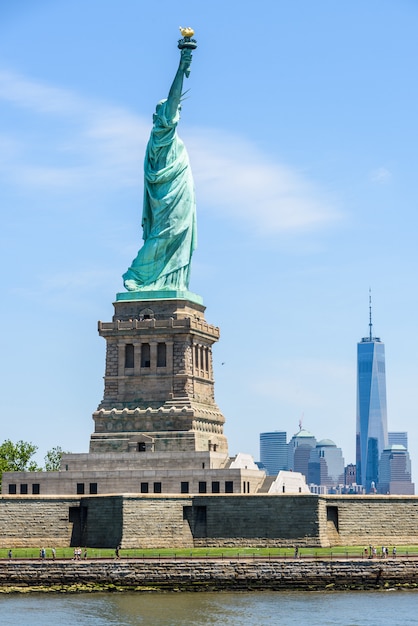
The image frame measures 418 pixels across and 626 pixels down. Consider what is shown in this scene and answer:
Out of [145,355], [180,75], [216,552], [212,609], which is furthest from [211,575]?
[180,75]

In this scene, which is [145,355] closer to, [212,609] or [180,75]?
[180,75]

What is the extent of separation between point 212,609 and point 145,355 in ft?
91.1

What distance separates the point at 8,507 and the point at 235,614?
67.3 ft

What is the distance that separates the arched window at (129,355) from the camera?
317ft

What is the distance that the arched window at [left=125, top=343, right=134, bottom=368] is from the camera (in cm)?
9675

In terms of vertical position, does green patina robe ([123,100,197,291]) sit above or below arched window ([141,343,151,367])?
above

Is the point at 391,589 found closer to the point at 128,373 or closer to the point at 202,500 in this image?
the point at 202,500

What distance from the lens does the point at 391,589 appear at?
76875 mm

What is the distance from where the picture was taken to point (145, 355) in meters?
96.4

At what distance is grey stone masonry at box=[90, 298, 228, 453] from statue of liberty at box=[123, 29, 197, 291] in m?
1.98

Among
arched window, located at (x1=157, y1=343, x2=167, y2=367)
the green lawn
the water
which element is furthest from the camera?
arched window, located at (x1=157, y1=343, x2=167, y2=367)

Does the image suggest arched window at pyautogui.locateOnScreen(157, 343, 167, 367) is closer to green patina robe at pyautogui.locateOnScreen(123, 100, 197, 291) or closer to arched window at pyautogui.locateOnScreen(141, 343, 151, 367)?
arched window at pyautogui.locateOnScreen(141, 343, 151, 367)

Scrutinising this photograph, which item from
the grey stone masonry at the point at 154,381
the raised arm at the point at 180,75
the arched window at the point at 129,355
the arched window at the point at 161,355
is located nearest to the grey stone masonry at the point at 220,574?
the grey stone masonry at the point at 154,381

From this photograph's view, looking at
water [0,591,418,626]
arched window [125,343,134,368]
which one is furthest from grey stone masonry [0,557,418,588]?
arched window [125,343,134,368]
